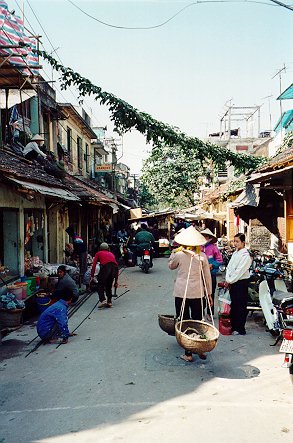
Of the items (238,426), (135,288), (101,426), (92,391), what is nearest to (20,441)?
(101,426)

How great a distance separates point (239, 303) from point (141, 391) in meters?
2.82

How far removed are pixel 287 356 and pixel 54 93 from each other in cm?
1527

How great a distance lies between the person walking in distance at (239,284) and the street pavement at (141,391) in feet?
0.94

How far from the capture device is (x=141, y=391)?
4.63 metres

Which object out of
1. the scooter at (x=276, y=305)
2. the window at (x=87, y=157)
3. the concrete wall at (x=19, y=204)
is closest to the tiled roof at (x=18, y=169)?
the concrete wall at (x=19, y=204)

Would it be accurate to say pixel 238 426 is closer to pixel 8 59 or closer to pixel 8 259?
pixel 8 259

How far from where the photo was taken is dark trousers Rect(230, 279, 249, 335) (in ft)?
22.6

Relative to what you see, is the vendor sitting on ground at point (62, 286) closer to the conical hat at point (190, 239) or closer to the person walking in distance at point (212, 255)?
the conical hat at point (190, 239)

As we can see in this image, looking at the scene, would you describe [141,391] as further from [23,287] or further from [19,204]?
[19,204]

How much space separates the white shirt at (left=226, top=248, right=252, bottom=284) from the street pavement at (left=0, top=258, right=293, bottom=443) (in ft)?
3.38

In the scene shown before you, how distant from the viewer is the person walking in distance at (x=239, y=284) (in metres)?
6.82

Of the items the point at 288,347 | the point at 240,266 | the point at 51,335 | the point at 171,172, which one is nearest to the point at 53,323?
the point at 51,335

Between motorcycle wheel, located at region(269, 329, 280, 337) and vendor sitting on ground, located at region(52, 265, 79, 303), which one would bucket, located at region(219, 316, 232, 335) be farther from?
vendor sitting on ground, located at region(52, 265, 79, 303)

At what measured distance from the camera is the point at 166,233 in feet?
100
